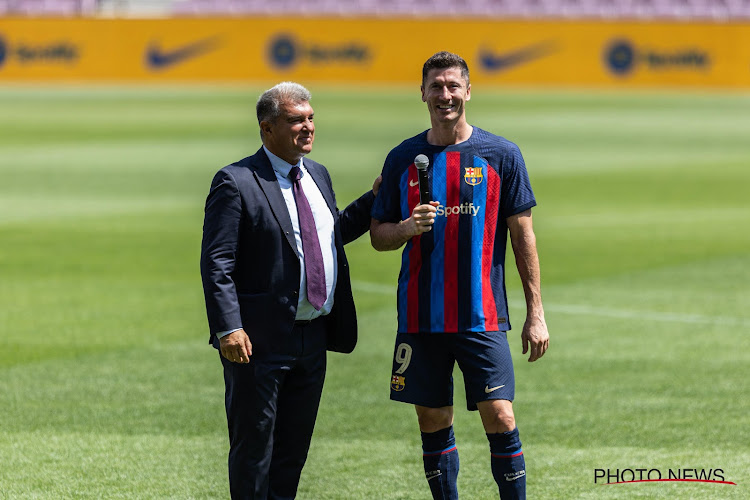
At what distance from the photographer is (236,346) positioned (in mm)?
5090

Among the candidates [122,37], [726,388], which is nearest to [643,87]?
[122,37]

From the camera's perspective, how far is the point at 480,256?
216 inches

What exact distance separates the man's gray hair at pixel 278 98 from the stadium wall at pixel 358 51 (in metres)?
34.6

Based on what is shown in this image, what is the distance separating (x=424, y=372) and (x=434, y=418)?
0.22 m

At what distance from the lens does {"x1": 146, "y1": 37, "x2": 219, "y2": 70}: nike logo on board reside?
1638 inches

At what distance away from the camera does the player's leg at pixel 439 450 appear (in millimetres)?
5582

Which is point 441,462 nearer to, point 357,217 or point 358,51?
point 357,217

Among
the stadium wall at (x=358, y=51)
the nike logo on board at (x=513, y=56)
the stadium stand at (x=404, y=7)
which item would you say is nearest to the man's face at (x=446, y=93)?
the stadium wall at (x=358, y=51)

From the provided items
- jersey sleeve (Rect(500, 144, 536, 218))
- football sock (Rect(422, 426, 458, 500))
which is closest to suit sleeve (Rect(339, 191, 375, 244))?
jersey sleeve (Rect(500, 144, 536, 218))

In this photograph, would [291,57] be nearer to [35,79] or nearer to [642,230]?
[35,79]

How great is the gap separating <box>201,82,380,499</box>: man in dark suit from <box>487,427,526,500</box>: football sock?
2.77 feet

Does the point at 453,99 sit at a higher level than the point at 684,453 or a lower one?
higher

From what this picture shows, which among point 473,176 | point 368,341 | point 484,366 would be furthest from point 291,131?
point 368,341

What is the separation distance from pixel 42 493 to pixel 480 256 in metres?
2.54
